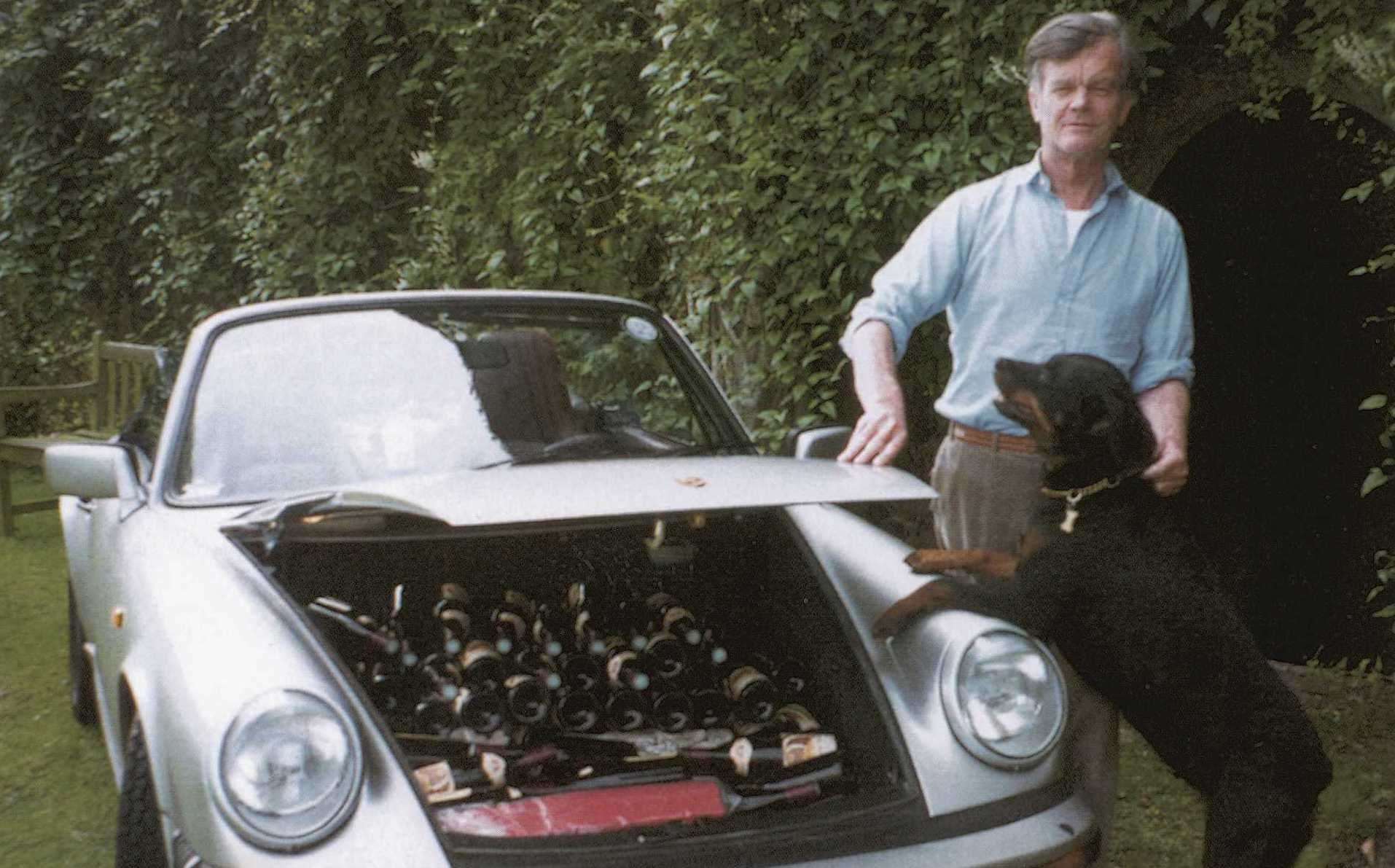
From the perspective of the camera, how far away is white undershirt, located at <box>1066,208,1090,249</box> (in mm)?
3342

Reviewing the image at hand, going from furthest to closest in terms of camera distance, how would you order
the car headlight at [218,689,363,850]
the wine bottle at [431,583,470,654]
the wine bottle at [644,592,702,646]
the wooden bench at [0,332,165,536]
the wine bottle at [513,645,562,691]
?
1. the wooden bench at [0,332,165,536]
2. the wine bottle at [644,592,702,646]
3. the wine bottle at [431,583,470,654]
4. the wine bottle at [513,645,562,691]
5. the car headlight at [218,689,363,850]

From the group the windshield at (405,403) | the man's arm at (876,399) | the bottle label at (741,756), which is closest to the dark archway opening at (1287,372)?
the windshield at (405,403)

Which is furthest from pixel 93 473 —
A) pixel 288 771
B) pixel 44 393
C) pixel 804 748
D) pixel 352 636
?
pixel 44 393

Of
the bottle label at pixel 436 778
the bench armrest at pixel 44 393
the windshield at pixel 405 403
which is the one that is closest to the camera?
the bottle label at pixel 436 778

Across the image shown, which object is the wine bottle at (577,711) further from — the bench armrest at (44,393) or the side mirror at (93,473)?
the bench armrest at (44,393)

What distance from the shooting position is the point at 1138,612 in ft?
9.49

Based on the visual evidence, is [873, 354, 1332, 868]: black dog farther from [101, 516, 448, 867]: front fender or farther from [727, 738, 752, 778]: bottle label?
[101, 516, 448, 867]: front fender

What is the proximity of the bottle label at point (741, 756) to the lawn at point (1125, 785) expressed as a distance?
1643 millimetres

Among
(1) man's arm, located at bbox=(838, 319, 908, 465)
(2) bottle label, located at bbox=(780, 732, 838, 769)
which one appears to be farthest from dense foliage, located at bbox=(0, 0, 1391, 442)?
(2) bottle label, located at bbox=(780, 732, 838, 769)

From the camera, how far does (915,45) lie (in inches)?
203

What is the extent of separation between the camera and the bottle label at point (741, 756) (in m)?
2.76

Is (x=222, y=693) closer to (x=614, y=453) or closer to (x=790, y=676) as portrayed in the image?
(x=790, y=676)

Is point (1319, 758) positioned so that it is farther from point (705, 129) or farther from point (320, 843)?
point (705, 129)

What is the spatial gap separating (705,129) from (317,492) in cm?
315
